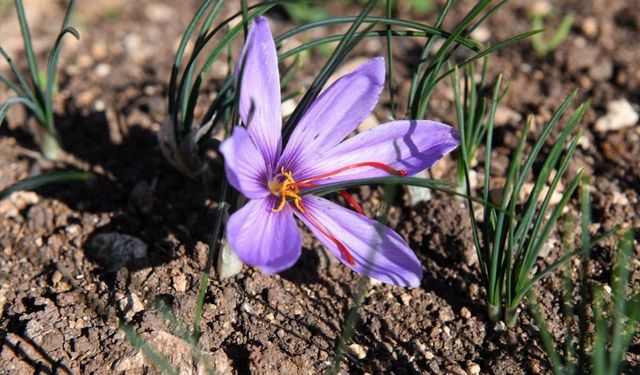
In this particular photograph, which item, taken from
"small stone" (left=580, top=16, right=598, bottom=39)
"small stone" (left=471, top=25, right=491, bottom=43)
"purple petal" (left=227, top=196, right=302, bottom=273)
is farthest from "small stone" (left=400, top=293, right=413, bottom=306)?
"small stone" (left=580, top=16, right=598, bottom=39)

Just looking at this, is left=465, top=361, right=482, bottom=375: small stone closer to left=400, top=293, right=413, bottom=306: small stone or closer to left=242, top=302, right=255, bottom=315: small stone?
left=400, top=293, right=413, bottom=306: small stone

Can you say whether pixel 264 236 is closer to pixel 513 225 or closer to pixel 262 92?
pixel 262 92

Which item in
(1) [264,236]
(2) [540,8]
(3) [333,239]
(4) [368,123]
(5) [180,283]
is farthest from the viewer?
(2) [540,8]

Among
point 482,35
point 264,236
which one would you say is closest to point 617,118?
point 482,35

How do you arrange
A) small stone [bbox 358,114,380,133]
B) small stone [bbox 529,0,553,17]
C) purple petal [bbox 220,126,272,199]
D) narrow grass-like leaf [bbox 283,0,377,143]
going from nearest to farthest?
purple petal [bbox 220,126,272,199] < narrow grass-like leaf [bbox 283,0,377,143] < small stone [bbox 358,114,380,133] < small stone [bbox 529,0,553,17]

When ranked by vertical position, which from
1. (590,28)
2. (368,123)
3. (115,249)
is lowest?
(115,249)

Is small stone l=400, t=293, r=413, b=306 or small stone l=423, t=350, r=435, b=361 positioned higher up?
small stone l=400, t=293, r=413, b=306
